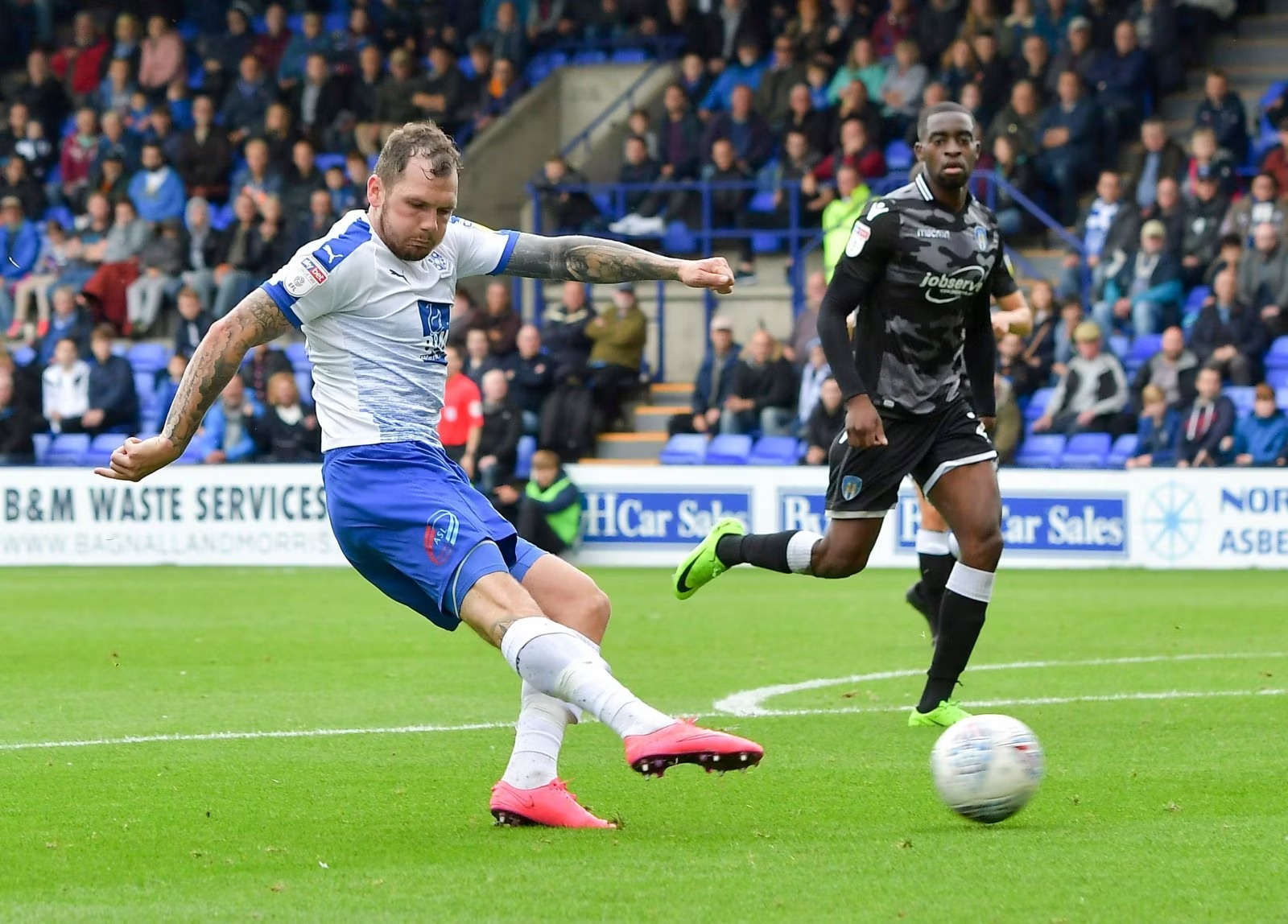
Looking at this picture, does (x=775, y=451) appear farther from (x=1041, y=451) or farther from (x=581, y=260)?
(x=581, y=260)

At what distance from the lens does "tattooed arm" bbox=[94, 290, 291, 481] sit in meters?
5.57

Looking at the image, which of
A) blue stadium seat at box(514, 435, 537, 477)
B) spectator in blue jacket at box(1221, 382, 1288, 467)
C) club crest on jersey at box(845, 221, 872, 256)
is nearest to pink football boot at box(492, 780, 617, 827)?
club crest on jersey at box(845, 221, 872, 256)

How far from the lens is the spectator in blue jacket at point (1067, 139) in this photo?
21.2m

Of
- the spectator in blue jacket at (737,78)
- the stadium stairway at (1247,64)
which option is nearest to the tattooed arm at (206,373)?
the stadium stairway at (1247,64)

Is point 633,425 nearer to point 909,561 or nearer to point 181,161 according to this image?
point 909,561

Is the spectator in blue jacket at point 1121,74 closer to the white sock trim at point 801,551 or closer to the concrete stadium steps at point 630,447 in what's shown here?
the concrete stadium steps at point 630,447

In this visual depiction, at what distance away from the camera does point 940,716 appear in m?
7.92

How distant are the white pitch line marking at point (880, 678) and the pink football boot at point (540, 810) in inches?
111

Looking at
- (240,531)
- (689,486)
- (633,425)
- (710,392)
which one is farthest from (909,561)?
(240,531)

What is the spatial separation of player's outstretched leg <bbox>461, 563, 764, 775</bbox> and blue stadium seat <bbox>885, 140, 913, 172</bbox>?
58.1 feet

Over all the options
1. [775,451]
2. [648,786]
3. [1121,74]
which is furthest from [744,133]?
[648,786]

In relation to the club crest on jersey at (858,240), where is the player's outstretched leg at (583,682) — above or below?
below

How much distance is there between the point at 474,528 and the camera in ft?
18.5

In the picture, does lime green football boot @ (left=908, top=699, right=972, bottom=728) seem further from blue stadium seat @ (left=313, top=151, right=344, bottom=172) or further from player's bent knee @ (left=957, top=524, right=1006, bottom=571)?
blue stadium seat @ (left=313, top=151, right=344, bottom=172)
